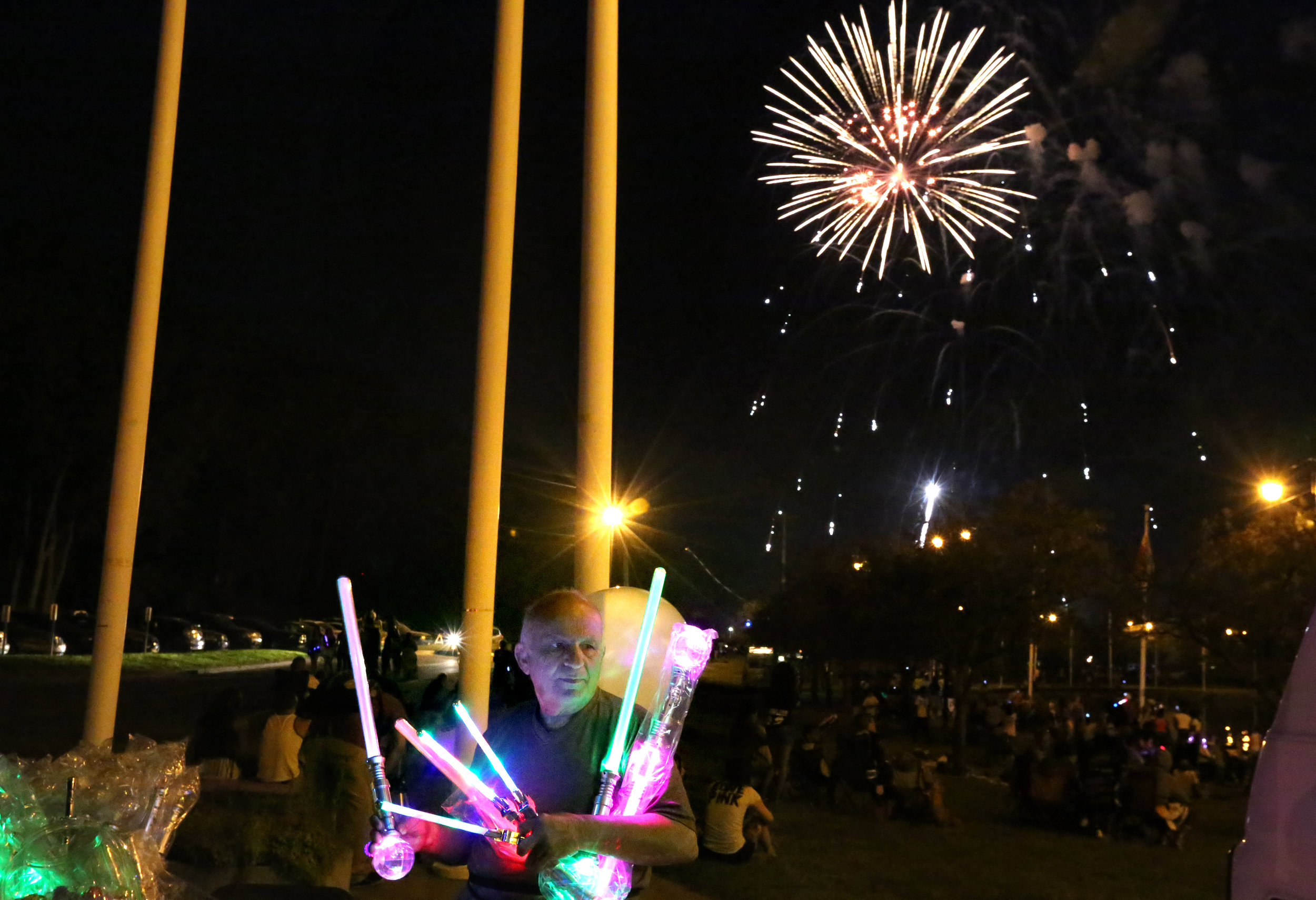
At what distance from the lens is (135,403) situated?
34.1 ft

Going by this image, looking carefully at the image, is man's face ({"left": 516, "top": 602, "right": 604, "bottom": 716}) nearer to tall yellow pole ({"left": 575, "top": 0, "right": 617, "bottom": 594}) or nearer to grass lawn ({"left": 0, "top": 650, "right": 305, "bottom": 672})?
tall yellow pole ({"left": 575, "top": 0, "right": 617, "bottom": 594})

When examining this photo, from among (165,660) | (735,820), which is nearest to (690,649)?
(735,820)

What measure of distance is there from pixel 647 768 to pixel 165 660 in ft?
118

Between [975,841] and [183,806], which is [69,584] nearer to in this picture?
[975,841]

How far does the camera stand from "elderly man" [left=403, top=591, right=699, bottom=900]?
3195mm

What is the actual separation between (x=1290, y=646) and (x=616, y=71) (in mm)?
16563

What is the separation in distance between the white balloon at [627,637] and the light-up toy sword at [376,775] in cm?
178

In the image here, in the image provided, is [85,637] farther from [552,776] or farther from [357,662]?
[357,662]

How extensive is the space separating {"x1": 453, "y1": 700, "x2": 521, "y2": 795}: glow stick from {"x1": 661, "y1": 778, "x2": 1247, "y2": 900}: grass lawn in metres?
7.81

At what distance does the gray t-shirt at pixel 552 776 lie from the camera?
10.5ft

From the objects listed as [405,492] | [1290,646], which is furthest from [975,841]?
[405,492]

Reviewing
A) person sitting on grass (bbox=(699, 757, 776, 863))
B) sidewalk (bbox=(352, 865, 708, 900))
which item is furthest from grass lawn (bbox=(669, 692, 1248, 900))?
sidewalk (bbox=(352, 865, 708, 900))

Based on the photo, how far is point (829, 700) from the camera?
43.0 m

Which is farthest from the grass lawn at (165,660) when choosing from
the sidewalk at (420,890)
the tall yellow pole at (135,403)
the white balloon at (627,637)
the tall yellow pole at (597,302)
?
the white balloon at (627,637)
